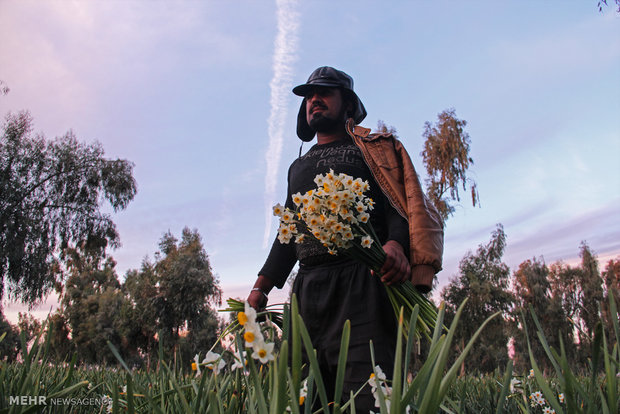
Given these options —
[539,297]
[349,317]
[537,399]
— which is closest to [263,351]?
[349,317]

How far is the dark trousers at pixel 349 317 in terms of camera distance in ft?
6.31

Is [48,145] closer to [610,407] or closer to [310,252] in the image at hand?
[310,252]

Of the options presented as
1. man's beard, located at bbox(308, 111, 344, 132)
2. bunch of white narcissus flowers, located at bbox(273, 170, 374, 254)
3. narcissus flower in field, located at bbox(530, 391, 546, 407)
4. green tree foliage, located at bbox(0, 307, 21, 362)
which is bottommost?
narcissus flower in field, located at bbox(530, 391, 546, 407)

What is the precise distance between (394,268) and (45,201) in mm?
22279

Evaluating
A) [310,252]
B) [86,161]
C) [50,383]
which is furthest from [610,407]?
[86,161]

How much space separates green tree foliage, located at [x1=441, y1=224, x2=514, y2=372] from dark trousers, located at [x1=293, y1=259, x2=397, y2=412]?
78.2ft

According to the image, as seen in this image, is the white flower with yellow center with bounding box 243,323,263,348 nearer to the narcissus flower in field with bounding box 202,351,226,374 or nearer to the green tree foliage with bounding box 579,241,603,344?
the narcissus flower in field with bounding box 202,351,226,374

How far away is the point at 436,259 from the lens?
2.08 m

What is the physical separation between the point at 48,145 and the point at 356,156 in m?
23.0

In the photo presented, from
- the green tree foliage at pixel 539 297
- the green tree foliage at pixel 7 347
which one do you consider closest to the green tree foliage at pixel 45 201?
the green tree foliage at pixel 7 347

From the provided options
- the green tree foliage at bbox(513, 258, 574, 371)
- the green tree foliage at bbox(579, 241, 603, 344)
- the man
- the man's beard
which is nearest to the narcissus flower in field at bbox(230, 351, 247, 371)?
the man

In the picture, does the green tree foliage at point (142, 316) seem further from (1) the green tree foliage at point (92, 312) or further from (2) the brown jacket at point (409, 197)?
(2) the brown jacket at point (409, 197)

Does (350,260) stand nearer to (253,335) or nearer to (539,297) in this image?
(253,335)

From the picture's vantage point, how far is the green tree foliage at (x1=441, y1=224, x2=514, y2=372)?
80.2ft
